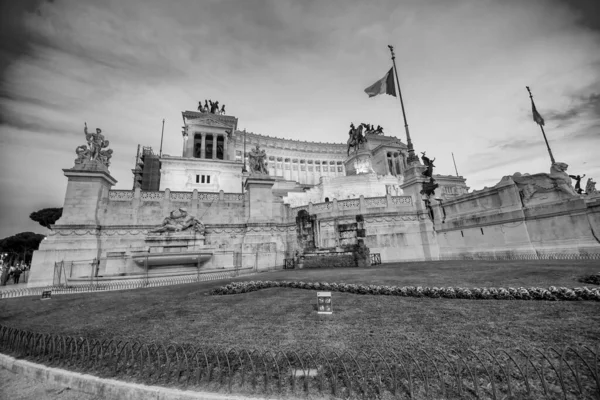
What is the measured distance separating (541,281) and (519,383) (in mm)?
6609

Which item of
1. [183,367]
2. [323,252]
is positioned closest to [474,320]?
[183,367]

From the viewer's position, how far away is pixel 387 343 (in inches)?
155

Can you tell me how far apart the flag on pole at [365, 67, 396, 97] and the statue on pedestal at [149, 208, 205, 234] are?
2144 cm

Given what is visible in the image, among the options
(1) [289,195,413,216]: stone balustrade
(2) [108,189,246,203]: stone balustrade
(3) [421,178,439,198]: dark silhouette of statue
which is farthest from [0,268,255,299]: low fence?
(3) [421,178,439,198]: dark silhouette of statue

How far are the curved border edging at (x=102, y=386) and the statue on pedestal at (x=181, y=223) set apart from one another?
57.3 ft

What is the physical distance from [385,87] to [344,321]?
26309mm

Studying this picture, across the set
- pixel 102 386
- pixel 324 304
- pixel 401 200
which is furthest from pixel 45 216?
pixel 324 304

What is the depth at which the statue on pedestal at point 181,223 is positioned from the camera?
821 inches

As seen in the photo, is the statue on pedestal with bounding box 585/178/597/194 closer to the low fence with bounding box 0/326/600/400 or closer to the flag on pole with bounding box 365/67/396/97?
the flag on pole with bounding box 365/67/396/97

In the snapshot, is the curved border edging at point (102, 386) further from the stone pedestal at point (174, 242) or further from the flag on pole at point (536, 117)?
the flag on pole at point (536, 117)

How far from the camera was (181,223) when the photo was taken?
21.5 metres

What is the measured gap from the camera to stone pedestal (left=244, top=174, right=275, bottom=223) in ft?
78.4

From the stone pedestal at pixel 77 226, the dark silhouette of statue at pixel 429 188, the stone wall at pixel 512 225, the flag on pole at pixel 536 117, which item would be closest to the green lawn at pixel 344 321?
the stone wall at pixel 512 225

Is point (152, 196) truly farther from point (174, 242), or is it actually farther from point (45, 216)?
point (45, 216)
